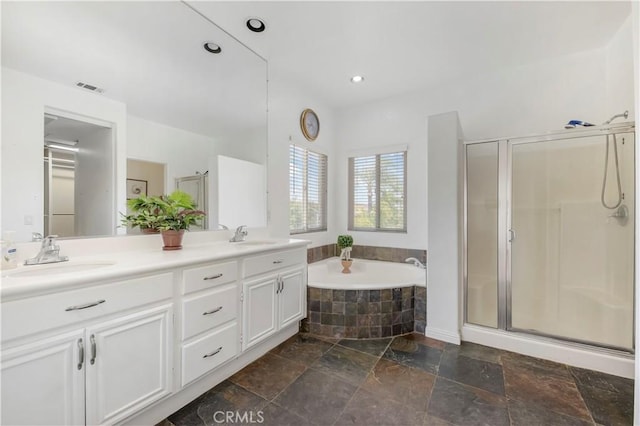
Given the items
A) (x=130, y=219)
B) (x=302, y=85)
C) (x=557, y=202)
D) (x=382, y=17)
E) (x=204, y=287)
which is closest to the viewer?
(x=204, y=287)

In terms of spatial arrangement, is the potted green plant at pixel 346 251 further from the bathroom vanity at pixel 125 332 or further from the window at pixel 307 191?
the bathroom vanity at pixel 125 332

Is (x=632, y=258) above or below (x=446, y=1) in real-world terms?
below

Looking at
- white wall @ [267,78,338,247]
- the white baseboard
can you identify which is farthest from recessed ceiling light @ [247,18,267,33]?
the white baseboard

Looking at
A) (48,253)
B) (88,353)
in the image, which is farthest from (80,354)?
(48,253)

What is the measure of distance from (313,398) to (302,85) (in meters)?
3.00

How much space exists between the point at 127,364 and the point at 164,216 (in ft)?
3.08

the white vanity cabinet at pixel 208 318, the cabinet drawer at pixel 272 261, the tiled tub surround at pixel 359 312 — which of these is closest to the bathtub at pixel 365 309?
the tiled tub surround at pixel 359 312

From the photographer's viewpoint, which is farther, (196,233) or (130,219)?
(196,233)

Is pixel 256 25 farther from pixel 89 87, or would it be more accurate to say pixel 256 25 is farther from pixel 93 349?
pixel 93 349

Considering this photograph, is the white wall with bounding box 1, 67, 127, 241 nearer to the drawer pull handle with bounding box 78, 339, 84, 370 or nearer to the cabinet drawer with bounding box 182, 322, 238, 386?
the drawer pull handle with bounding box 78, 339, 84, 370

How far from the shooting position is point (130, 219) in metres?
1.80

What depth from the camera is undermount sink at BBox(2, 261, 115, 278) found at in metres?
1.22

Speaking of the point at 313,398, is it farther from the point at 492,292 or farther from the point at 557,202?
the point at 557,202

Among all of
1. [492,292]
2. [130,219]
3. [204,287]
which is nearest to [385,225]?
[492,292]
